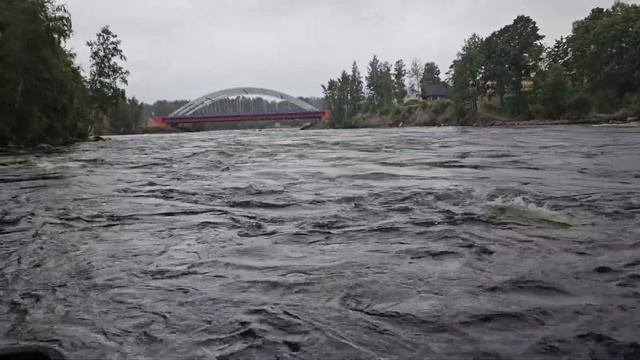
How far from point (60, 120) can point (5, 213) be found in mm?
33475

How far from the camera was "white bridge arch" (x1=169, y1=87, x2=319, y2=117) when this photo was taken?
410 feet

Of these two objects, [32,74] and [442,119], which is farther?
[442,119]

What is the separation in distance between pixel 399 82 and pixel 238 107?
142 ft

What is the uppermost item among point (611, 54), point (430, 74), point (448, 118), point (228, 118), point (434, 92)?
point (430, 74)

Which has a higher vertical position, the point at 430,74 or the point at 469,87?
the point at 430,74

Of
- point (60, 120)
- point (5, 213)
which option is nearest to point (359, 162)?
point (5, 213)

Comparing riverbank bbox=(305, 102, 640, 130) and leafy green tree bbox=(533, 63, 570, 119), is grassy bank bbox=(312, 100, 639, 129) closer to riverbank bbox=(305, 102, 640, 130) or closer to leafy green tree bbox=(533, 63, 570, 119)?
riverbank bbox=(305, 102, 640, 130)

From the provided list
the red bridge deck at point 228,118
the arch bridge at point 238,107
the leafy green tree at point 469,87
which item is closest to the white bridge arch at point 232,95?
the arch bridge at point 238,107

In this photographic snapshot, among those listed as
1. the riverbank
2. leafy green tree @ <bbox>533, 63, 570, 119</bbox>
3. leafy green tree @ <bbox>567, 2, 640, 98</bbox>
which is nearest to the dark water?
the riverbank

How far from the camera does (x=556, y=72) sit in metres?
64.1

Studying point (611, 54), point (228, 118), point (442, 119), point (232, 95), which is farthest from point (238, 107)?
point (611, 54)

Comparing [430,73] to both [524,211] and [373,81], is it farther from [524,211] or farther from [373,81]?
[524,211]

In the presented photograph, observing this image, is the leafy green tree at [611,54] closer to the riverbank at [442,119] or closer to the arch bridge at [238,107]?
the riverbank at [442,119]

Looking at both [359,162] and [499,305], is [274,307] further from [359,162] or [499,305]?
[359,162]
